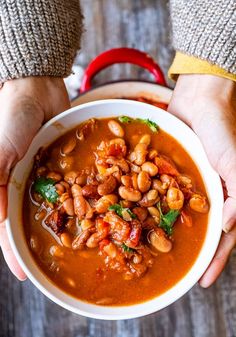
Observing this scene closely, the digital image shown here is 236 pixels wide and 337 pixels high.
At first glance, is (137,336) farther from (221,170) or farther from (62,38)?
(62,38)

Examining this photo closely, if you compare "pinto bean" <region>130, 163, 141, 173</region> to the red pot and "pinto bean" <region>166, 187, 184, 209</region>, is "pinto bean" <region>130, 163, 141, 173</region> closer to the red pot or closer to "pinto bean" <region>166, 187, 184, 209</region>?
"pinto bean" <region>166, 187, 184, 209</region>

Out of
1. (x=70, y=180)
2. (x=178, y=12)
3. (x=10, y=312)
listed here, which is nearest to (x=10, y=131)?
(x=70, y=180)

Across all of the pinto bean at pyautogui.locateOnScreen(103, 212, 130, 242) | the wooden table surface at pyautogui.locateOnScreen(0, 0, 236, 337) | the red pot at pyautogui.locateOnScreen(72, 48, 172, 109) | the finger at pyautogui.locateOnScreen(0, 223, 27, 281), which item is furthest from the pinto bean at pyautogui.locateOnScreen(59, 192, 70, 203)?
the wooden table surface at pyautogui.locateOnScreen(0, 0, 236, 337)

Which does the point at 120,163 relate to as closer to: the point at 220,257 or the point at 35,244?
the point at 35,244

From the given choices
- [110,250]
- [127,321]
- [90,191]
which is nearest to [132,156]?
[90,191]

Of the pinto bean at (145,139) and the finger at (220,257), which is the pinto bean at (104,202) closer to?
the pinto bean at (145,139)
